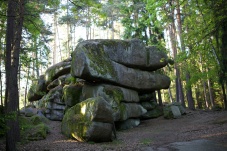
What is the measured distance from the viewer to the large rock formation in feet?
36.7

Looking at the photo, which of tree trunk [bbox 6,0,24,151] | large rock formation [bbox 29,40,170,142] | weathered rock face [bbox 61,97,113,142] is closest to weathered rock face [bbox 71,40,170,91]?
large rock formation [bbox 29,40,170,142]

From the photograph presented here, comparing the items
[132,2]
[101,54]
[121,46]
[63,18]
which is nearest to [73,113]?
[101,54]

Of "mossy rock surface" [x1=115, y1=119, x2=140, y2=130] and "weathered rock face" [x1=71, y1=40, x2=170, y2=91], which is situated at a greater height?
"weathered rock face" [x1=71, y1=40, x2=170, y2=91]

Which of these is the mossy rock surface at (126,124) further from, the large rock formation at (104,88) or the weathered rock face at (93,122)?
the weathered rock face at (93,122)

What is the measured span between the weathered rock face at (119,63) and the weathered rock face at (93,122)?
418cm

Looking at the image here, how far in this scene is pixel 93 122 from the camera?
1070 centimetres

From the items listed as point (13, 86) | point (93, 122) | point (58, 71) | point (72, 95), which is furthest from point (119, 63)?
point (13, 86)

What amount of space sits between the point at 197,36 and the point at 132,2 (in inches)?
634

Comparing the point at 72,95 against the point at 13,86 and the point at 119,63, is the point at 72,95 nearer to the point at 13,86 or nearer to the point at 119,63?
the point at 119,63

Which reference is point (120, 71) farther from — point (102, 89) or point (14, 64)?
→ point (14, 64)

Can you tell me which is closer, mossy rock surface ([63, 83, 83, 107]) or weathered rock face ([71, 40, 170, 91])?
weathered rock face ([71, 40, 170, 91])

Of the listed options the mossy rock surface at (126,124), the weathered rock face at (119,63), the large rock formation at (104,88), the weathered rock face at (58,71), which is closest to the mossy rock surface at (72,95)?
the large rock formation at (104,88)

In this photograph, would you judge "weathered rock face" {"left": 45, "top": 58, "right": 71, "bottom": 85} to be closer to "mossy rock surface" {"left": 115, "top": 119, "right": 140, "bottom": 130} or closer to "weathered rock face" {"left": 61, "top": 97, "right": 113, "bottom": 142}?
"mossy rock surface" {"left": 115, "top": 119, "right": 140, "bottom": 130}

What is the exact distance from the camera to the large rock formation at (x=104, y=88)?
11.2 m
